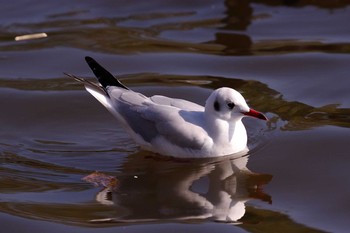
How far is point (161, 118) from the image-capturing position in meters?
7.45

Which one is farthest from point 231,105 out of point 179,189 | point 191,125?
point 179,189

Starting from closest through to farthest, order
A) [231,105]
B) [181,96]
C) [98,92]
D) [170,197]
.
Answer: [170,197]
[231,105]
[98,92]
[181,96]

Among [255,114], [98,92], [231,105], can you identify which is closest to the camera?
[255,114]

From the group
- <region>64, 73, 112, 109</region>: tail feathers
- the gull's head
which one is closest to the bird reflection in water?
the gull's head

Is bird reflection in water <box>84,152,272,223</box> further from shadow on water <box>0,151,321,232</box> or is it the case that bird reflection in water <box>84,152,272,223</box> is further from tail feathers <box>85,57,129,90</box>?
tail feathers <box>85,57,129,90</box>

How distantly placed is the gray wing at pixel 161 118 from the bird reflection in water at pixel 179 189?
0.20 metres

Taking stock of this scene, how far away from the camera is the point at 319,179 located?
6984 millimetres

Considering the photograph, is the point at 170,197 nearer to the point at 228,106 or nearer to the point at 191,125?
the point at 191,125

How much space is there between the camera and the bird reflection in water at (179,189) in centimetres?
635

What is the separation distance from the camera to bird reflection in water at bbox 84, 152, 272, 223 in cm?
635

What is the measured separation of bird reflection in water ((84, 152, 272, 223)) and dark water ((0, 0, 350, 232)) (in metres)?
0.01

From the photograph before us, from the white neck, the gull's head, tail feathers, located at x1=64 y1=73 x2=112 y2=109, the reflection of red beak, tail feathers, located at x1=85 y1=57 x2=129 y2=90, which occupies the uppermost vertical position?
tail feathers, located at x1=85 y1=57 x2=129 y2=90

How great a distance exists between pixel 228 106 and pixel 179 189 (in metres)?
0.91

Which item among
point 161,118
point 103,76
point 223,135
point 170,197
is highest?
point 103,76
